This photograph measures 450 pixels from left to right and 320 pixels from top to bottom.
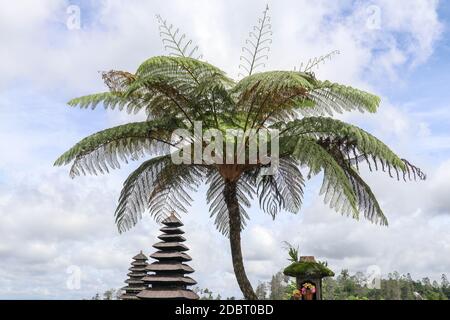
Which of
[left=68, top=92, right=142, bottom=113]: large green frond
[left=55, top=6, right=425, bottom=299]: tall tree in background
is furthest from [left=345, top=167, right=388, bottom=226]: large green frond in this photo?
[left=68, top=92, right=142, bottom=113]: large green frond

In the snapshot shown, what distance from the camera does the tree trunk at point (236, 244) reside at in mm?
11781

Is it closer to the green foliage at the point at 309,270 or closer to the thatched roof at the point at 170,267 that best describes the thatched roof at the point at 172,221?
the thatched roof at the point at 170,267

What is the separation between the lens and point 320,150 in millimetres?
10852

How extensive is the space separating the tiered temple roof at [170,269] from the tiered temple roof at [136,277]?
344 cm

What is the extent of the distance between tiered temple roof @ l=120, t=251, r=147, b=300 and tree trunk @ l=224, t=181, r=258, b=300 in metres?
6.07

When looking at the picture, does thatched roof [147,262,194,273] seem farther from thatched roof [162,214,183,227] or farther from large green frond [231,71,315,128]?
large green frond [231,71,315,128]

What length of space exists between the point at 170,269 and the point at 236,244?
7.82 ft

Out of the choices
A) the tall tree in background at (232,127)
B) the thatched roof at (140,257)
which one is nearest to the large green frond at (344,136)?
the tall tree in background at (232,127)

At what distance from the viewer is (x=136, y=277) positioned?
1742cm

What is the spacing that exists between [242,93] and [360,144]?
107 inches

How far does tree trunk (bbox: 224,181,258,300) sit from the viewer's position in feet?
38.7

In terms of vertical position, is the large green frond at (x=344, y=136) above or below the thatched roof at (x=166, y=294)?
above
